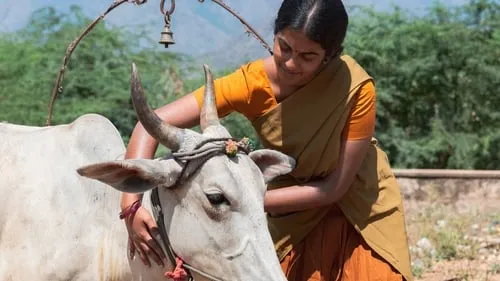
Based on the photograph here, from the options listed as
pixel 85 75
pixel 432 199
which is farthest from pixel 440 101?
pixel 85 75

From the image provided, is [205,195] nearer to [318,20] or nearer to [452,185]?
[318,20]

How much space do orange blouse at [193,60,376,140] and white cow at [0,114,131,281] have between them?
0.55m

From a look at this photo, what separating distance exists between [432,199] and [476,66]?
3.28 metres

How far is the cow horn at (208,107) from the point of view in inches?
119

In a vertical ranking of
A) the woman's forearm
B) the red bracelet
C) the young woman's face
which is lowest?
the woman's forearm

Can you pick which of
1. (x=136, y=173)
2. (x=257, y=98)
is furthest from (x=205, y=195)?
(x=257, y=98)

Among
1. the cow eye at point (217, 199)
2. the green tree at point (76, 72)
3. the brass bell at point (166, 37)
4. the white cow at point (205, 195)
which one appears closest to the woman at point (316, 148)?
the white cow at point (205, 195)

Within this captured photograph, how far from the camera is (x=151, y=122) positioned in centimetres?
274

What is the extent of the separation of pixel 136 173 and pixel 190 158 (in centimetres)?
18

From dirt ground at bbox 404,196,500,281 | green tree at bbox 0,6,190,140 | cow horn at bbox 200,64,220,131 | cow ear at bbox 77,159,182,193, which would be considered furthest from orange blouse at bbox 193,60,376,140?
green tree at bbox 0,6,190,140

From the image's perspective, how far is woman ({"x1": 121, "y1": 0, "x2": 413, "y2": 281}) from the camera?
3016 mm

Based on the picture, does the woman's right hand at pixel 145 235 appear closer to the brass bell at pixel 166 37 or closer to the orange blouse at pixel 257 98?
the orange blouse at pixel 257 98

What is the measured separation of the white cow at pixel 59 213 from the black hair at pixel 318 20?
0.92 m

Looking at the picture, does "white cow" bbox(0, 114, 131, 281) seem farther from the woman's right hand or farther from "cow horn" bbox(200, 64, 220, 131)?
"cow horn" bbox(200, 64, 220, 131)
